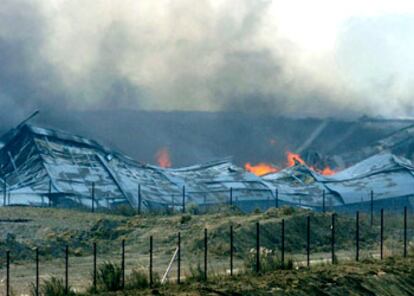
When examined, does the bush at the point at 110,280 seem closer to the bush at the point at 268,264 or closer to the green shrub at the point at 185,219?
the bush at the point at 268,264

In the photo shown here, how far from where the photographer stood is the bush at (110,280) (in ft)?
126

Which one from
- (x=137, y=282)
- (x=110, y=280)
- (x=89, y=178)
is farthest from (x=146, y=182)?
(x=110, y=280)

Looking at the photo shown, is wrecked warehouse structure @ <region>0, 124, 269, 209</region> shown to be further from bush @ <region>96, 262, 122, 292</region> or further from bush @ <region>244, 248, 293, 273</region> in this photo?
bush @ <region>96, 262, 122, 292</region>

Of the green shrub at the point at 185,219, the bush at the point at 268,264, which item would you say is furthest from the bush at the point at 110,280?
the green shrub at the point at 185,219

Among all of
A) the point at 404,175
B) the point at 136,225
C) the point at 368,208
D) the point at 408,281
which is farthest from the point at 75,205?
the point at 408,281

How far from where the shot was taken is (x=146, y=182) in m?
119

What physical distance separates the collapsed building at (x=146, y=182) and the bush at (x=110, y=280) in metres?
62.8

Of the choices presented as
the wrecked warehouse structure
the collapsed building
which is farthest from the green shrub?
the wrecked warehouse structure

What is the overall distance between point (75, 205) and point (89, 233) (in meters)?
29.4

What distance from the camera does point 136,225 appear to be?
79500 millimetres

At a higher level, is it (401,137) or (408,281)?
(401,137)

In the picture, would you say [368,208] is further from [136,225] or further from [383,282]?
[383,282]

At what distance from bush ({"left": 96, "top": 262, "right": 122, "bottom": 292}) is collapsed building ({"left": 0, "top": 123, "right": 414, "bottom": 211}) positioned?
62.8m

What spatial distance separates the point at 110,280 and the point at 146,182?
80.7m
